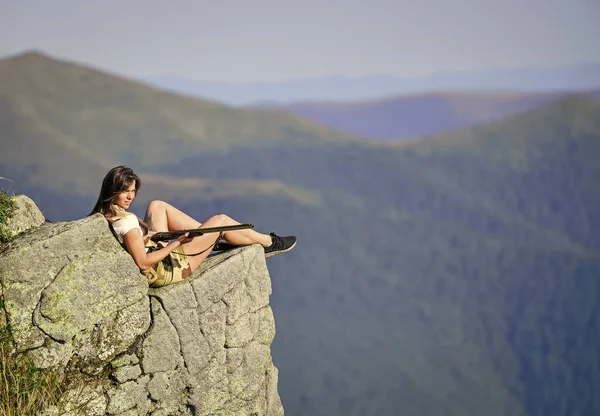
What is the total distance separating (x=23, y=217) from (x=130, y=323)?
1357mm

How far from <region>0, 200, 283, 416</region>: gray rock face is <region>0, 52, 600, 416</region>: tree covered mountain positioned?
98.5 ft

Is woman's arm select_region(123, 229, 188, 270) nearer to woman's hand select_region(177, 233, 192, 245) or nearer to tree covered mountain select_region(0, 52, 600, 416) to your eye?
woman's hand select_region(177, 233, 192, 245)

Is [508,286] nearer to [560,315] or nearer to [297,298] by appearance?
[560,315]

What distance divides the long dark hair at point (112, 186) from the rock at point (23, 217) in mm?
581

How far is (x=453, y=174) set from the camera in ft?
205

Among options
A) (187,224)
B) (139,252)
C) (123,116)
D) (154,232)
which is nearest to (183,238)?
(154,232)

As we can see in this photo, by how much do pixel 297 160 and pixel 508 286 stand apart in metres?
18.9

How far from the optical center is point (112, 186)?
351 inches

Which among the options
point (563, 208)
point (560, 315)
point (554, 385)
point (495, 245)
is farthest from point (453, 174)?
point (554, 385)

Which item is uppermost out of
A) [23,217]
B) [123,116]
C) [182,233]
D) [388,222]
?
[23,217]

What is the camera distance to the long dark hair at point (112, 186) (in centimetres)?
889

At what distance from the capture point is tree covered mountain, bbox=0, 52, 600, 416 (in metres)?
41.9

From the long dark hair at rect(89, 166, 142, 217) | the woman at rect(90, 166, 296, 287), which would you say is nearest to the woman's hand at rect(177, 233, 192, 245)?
the woman at rect(90, 166, 296, 287)

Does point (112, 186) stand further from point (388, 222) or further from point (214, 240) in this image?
point (388, 222)
